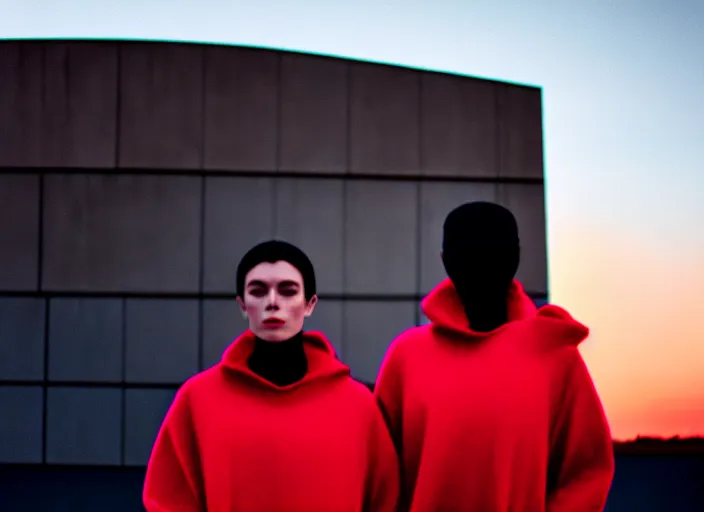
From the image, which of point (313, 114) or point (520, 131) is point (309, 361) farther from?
point (520, 131)

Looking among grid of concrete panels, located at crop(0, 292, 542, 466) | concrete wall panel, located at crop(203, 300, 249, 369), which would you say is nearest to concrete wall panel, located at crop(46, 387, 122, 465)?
grid of concrete panels, located at crop(0, 292, 542, 466)

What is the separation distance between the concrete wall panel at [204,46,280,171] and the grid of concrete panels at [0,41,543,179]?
0.04ft

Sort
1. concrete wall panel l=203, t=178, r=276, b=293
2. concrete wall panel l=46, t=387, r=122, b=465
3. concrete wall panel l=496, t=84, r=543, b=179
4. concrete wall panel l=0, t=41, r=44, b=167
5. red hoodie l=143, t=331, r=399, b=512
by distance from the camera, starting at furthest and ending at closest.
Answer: concrete wall panel l=496, t=84, r=543, b=179 < concrete wall panel l=0, t=41, r=44, b=167 < concrete wall panel l=203, t=178, r=276, b=293 < concrete wall panel l=46, t=387, r=122, b=465 < red hoodie l=143, t=331, r=399, b=512

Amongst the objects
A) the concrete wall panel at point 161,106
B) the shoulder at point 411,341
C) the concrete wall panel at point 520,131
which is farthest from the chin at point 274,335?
the concrete wall panel at point 520,131

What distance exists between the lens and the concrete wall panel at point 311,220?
24.4ft

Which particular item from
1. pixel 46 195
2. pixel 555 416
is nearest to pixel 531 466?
pixel 555 416

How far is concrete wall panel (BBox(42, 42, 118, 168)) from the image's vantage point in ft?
24.5

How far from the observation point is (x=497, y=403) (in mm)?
2309

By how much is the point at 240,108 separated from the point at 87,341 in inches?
119

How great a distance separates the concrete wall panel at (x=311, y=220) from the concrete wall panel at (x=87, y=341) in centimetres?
201

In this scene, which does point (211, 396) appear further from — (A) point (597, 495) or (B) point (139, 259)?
(B) point (139, 259)

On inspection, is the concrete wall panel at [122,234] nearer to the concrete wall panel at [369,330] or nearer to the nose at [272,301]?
the concrete wall panel at [369,330]

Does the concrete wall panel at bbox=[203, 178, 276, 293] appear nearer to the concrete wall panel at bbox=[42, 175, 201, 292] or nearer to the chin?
the concrete wall panel at bbox=[42, 175, 201, 292]

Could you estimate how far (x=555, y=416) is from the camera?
235 cm
